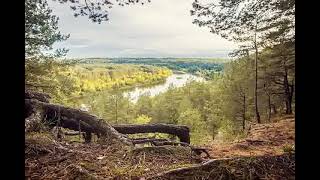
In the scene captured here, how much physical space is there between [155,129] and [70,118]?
232 cm

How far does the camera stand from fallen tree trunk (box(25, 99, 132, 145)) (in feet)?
19.0

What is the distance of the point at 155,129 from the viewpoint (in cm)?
792

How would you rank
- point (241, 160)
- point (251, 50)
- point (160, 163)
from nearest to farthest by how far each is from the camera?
point (241, 160)
point (160, 163)
point (251, 50)

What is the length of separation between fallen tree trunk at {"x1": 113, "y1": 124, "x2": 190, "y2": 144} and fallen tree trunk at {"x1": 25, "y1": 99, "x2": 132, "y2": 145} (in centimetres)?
160

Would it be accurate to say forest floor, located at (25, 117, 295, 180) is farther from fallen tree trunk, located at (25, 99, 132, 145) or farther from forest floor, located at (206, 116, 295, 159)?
forest floor, located at (206, 116, 295, 159)

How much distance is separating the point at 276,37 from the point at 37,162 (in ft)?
54.7

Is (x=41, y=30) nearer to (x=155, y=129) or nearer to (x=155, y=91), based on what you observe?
(x=155, y=129)

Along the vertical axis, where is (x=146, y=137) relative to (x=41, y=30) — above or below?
below

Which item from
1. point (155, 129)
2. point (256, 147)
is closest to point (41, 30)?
point (155, 129)

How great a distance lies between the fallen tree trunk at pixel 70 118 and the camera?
580 centimetres

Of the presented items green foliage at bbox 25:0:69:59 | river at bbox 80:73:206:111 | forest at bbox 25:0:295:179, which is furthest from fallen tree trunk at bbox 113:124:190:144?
river at bbox 80:73:206:111
